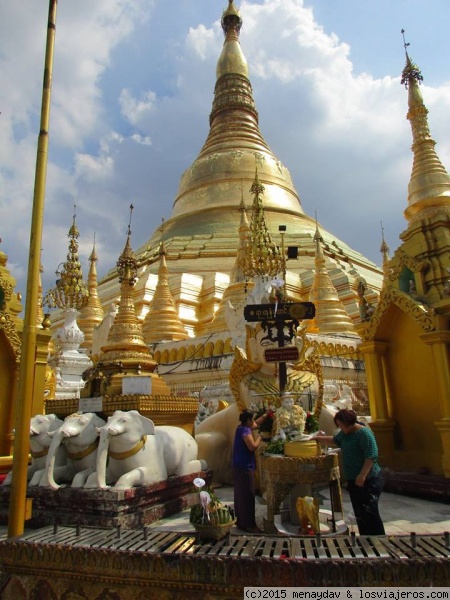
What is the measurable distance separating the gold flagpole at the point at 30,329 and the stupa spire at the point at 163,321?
1490 centimetres

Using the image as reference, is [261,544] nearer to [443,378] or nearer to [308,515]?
[308,515]

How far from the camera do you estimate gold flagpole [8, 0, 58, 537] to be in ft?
10.0

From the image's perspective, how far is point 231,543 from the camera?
288 centimetres

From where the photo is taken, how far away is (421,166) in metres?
7.98

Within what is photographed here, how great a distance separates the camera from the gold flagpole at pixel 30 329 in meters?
3.05

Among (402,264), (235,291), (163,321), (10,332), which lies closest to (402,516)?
(402,264)

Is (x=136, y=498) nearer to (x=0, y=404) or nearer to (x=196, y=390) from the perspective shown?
(x=0, y=404)

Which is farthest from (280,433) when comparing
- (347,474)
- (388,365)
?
(388,365)

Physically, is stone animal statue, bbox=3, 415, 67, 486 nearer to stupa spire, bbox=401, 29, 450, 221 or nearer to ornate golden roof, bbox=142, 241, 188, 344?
stupa spire, bbox=401, 29, 450, 221

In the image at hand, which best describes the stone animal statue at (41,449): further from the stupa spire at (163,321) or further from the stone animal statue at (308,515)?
the stupa spire at (163,321)

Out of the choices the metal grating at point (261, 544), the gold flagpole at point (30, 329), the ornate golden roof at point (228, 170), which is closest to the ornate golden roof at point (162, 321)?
the ornate golden roof at point (228, 170)

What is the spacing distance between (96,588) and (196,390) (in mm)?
11540

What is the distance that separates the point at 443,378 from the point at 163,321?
1443 cm

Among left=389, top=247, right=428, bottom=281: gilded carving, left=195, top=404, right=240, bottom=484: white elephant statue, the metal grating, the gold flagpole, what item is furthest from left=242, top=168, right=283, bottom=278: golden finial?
the metal grating
